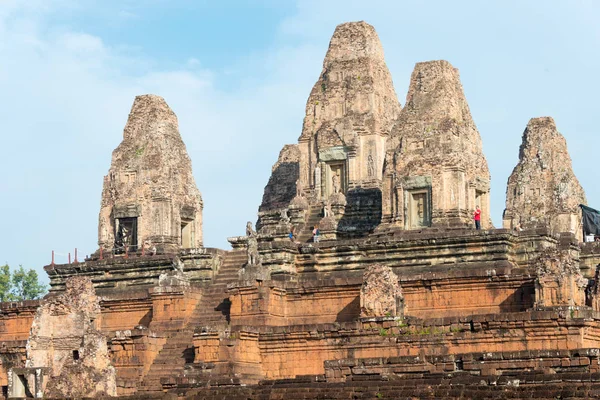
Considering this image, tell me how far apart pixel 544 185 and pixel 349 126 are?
7.94 m

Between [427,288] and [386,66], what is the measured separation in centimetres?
1297

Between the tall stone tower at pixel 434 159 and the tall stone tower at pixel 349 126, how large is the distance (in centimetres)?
382

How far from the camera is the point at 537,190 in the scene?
5103cm

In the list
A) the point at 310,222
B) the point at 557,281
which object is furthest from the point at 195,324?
the point at 557,281

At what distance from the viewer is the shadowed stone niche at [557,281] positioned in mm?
35031

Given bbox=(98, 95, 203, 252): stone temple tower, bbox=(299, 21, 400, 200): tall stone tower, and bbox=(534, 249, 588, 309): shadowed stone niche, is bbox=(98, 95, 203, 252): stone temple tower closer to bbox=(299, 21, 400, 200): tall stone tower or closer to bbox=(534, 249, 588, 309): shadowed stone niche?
bbox=(299, 21, 400, 200): tall stone tower

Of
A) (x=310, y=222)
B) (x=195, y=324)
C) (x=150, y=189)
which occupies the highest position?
(x=150, y=189)

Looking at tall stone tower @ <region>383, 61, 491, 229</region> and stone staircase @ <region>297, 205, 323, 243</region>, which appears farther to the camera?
stone staircase @ <region>297, 205, 323, 243</region>

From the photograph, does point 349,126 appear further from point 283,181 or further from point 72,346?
point 72,346

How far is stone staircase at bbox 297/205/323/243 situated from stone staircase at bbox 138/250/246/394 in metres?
2.56

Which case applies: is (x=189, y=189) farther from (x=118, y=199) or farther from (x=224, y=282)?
(x=224, y=282)

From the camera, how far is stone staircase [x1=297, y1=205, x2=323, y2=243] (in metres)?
46.0

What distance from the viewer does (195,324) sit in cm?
4088

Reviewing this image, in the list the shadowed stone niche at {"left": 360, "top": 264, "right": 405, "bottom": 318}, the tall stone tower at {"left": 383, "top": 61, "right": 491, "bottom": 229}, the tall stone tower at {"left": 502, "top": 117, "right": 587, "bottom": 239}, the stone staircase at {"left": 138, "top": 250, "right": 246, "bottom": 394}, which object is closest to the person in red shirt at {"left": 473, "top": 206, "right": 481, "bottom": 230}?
the tall stone tower at {"left": 383, "top": 61, "right": 491, "bottom": 229}
